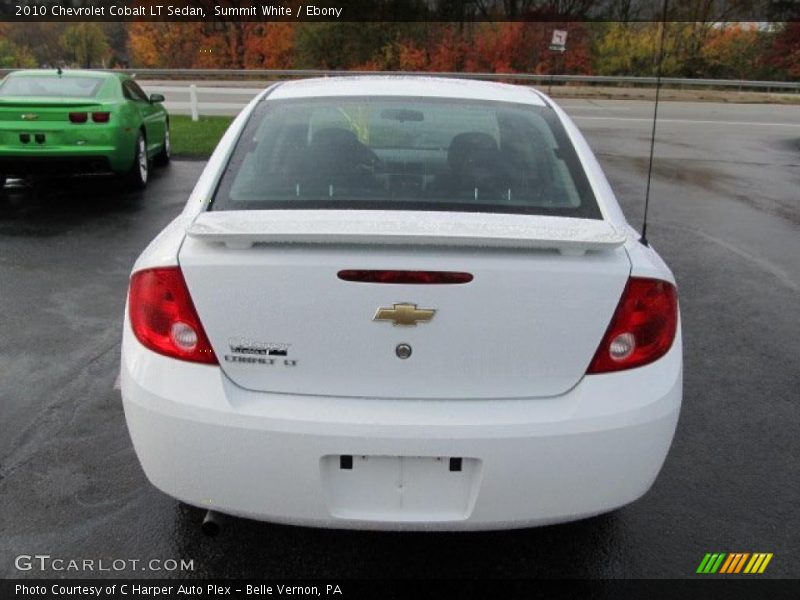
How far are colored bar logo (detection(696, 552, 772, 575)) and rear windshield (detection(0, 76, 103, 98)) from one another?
8558 mm

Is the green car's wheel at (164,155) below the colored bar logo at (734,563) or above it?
above

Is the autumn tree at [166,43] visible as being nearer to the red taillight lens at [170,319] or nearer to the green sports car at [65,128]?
the green sports car at [65,128]

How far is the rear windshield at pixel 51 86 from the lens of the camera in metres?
9.05

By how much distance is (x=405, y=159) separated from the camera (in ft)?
9.84

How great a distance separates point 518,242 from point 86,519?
193 cm

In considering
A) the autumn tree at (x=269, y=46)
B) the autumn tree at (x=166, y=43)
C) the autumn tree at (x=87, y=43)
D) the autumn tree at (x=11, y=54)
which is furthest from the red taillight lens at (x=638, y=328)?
the autumn tree at (x=11, y=54)

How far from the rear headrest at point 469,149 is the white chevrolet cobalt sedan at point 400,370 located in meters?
0.63

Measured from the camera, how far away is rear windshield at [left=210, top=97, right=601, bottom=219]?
2594 mm

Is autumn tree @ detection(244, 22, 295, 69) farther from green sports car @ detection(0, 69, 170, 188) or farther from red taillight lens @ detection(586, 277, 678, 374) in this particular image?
red taillight lens @ detection(586, 277, 678, 374)

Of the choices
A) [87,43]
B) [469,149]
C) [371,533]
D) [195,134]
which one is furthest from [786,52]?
[371,533]

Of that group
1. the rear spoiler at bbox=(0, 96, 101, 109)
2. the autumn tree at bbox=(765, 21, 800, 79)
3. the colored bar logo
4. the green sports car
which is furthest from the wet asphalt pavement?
the autumn tree at bbox=(765, 21, 800, 79)

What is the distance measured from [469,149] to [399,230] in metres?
0.93

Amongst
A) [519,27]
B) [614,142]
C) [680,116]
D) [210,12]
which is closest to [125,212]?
[614,142]

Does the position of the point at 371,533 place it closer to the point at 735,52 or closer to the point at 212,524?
the point at 212,524
